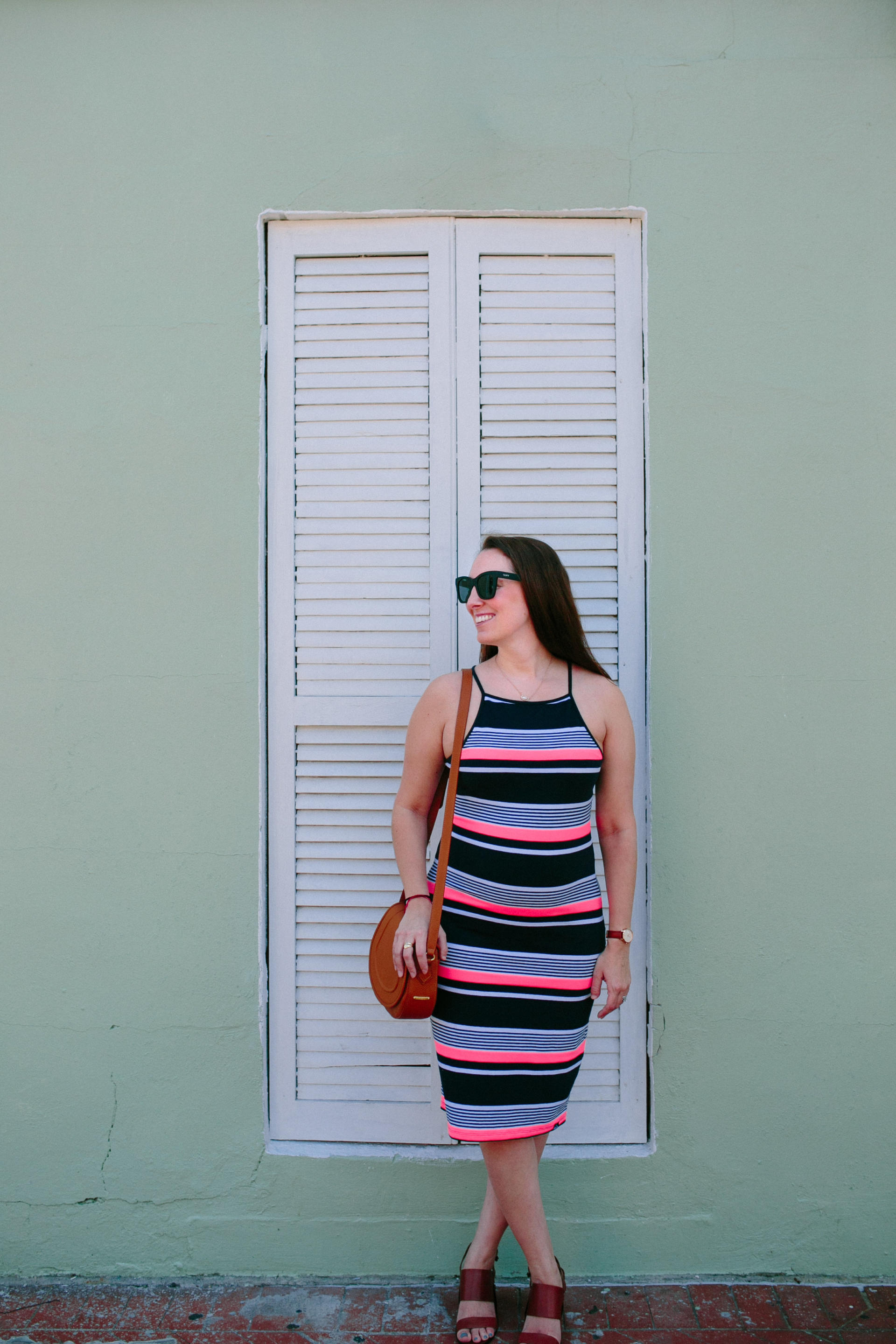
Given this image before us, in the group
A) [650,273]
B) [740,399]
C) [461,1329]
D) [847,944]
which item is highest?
[650,273]

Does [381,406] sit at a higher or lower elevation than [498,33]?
lower

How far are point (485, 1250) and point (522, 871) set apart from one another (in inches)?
46.0

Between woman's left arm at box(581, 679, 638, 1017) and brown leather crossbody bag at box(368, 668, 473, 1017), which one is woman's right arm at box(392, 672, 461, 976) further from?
woman's left arm at box(581, 679, 638, 1017)

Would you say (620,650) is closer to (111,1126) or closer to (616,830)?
(616,830)

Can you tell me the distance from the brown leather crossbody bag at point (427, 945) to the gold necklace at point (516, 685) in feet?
0.27

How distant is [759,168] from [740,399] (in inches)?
28.5

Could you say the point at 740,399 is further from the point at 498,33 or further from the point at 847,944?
the point at 847,944

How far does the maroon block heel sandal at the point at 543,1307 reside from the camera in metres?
2.32

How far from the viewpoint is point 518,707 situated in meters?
2.27

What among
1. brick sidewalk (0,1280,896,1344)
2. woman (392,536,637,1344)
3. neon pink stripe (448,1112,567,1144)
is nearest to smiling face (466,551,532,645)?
woman (392,536,637,1344)

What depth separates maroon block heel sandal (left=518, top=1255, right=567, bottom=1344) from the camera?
2316mm

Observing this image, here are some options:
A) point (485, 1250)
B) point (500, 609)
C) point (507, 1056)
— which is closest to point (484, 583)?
point (500, 609)

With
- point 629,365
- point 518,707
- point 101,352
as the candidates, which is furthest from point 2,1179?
point 629,365

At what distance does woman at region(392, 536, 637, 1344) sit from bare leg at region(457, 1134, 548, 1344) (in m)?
0.14
